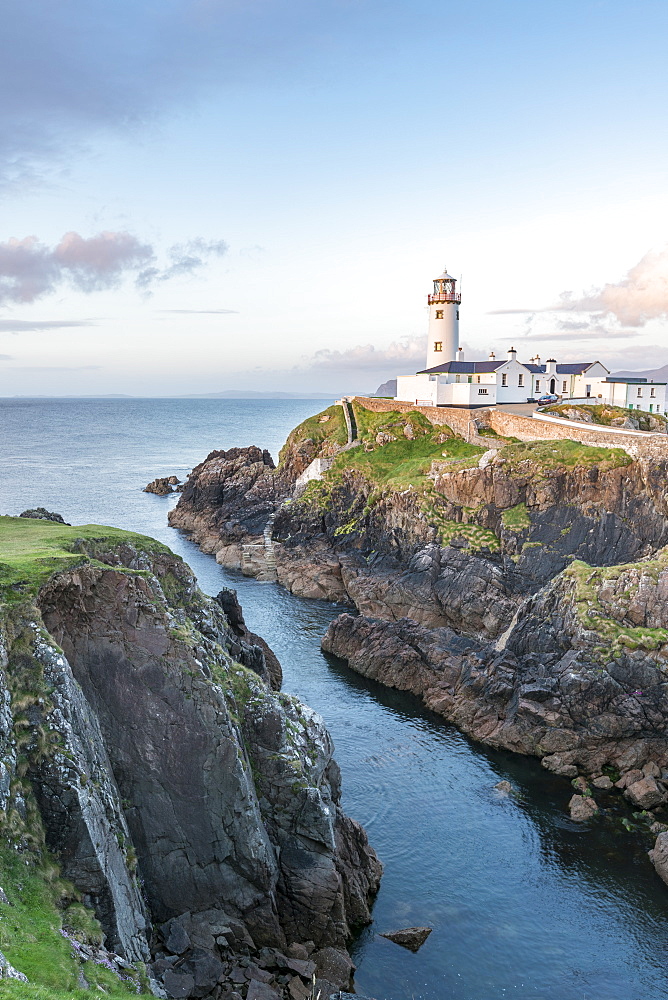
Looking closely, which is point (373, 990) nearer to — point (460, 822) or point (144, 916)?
point (144, 916)

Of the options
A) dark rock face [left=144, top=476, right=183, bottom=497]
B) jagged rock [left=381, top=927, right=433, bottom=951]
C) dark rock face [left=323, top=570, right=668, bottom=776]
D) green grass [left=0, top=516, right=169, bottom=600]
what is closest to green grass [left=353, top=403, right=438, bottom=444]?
dark rock face [left=144, top=476, right=183, bottom=497]

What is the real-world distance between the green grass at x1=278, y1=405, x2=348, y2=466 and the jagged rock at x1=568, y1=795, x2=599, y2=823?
62.8 meters

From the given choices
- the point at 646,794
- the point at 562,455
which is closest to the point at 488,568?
the point at 562,455

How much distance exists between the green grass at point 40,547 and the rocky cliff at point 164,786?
130 mm

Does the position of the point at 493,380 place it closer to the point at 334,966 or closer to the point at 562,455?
the point at 562,455

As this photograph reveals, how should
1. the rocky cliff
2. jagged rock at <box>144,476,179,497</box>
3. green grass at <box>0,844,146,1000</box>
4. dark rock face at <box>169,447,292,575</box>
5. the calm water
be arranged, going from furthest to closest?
jagged rock at <box>144,476,179,497</box> < dark rock face at <box>169,447,292,575</box> < the calm water < the rocky cliff < green grass at <box>0,844,146,1000</box>

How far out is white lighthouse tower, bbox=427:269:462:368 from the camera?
328 feet

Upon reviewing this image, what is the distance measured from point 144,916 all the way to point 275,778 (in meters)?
5.89

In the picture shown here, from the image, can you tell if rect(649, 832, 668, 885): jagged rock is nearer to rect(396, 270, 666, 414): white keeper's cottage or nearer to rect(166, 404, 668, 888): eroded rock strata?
rect(166, 404, 668, 888): eroded rock strata

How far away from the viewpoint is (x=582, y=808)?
115 feet

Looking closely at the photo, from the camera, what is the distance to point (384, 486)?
250ft

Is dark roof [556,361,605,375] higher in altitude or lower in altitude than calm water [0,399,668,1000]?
higher

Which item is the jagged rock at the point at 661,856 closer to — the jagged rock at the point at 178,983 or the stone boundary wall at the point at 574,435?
the jagged rock at the point at 178,983

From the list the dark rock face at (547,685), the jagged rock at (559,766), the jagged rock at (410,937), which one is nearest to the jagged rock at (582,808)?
the jagged rock at (559,766)
